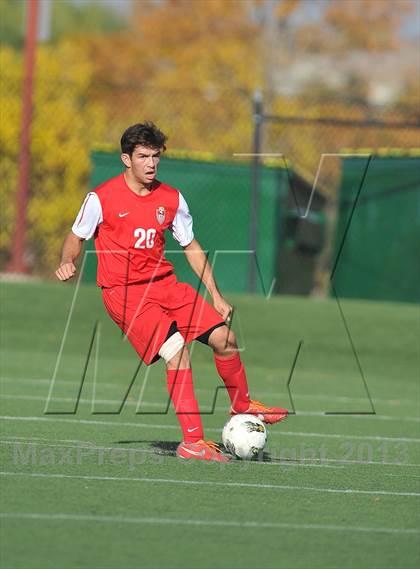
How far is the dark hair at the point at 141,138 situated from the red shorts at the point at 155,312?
0.91 metres

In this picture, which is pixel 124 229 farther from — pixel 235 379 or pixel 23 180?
pixel 23 180

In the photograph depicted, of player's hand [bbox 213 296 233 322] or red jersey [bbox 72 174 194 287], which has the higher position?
red jersey [bbox 72 174 194 287]

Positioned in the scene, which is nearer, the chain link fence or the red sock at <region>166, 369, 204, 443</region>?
the red sock at <region>166, 369, 204, 443</region>

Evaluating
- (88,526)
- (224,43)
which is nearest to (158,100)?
(224,43)

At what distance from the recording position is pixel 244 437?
8.12 meters

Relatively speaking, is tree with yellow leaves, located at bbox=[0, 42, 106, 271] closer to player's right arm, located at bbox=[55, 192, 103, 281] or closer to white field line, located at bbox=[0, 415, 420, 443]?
white field line, located at bbox=[0, 415, 420, 443]

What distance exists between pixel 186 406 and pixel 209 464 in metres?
0.42

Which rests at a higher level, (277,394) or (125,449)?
(277,394)

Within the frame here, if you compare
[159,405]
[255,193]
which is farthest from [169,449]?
[255,193]

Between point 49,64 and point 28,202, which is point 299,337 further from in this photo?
point 49,64

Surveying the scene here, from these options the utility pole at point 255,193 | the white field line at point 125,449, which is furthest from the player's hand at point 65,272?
the utility pole at point 255,193

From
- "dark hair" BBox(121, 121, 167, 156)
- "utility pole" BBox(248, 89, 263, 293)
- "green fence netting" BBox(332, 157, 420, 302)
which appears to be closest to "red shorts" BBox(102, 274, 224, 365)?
"dark hair" BBox(121, 121, 167, 156)

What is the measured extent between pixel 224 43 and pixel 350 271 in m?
18.0

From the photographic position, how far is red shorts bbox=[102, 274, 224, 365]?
818 centimetres
